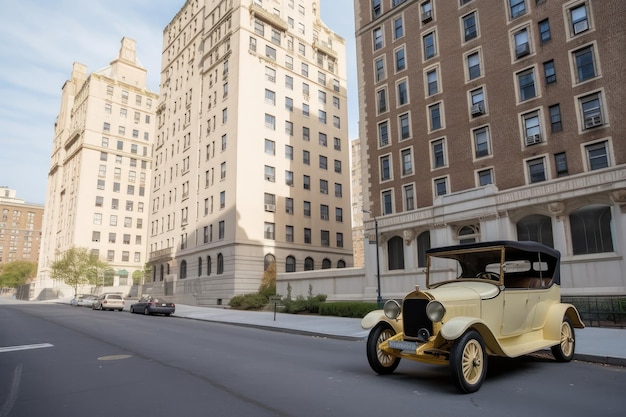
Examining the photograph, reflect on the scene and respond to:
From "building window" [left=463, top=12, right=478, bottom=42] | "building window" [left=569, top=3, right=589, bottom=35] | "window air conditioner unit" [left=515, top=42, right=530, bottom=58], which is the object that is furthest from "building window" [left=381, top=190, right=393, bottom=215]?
"building window" [left=569, top=3, right=589, bottom=35]

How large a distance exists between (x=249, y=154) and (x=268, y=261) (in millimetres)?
10806

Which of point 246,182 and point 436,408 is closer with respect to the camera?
point 436,408

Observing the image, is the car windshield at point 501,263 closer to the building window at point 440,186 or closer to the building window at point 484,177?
the building window at point 484,177

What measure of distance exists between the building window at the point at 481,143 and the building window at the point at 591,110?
5429 millimetres

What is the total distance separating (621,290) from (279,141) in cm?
3354

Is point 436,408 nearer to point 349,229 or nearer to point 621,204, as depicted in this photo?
point 621,204

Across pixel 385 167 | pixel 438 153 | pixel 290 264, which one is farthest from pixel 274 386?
pixel 290 264

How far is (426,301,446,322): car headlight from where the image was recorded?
22.5ft

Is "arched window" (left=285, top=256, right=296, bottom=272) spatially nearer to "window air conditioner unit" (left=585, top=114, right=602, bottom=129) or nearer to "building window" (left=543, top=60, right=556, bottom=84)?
"building window" (left=543, top=60, right=556, bottom=84)

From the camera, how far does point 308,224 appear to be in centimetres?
4784

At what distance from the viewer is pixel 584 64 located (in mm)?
24250

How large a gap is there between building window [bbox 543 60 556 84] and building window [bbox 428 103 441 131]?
714 centimetres

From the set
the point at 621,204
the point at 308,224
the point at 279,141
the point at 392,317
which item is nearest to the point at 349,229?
the point at 308,224

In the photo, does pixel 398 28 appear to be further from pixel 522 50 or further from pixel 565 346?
pixel 565 346
